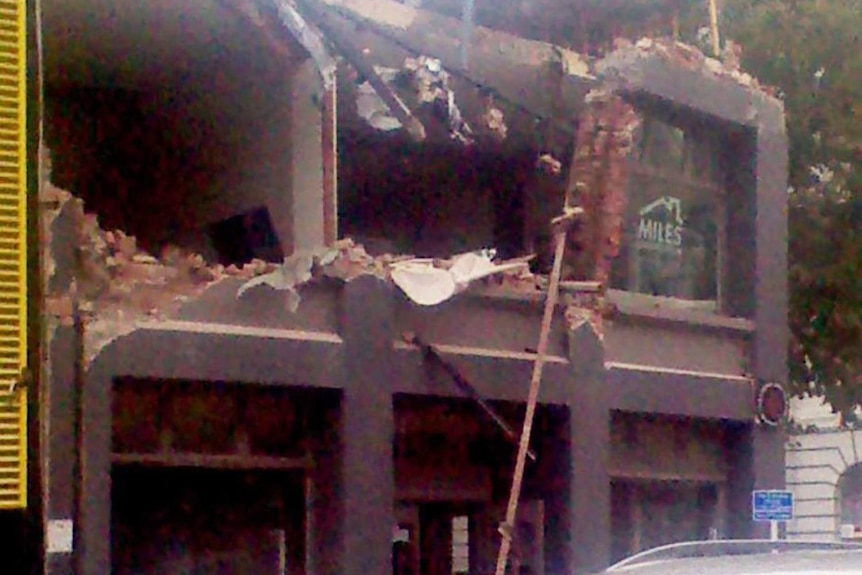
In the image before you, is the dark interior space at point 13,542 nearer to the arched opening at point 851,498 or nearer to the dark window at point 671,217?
the dark window at point 671,217

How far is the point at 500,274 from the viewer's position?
11719 millimetres

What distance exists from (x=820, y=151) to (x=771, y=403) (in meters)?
3.55

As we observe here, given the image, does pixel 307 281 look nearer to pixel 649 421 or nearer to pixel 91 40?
pixel 91 40

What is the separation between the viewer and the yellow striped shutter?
362 inches

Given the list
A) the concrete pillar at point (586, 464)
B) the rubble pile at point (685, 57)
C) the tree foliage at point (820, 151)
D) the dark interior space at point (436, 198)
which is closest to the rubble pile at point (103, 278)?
the concrete pillar at point (586, 464)

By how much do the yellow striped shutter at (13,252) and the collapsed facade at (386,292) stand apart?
0.21 meters

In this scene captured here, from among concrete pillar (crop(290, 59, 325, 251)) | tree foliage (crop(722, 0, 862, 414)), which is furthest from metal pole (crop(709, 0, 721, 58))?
concrete pillar (crop(290, 59, 325, 251))

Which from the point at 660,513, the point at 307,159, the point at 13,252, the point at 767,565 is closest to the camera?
the point at 767,565

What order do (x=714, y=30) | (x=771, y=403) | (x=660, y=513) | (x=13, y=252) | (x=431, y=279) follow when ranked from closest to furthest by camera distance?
(x=13, y=252) → (x=431, y=279) → (x=660, y=513) → (x=771, y=403) → (x=714, y=30)

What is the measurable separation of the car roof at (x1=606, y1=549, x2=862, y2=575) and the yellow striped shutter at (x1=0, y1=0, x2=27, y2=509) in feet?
18.2

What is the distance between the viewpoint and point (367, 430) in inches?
416

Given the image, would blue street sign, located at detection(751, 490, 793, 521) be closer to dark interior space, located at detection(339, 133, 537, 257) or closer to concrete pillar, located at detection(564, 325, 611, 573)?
concrete pillar, located at detection(564, 325, 611, 573)

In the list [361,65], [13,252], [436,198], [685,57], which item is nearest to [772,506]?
[685,57]

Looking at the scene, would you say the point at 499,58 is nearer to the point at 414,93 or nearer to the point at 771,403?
the point at 414,93
